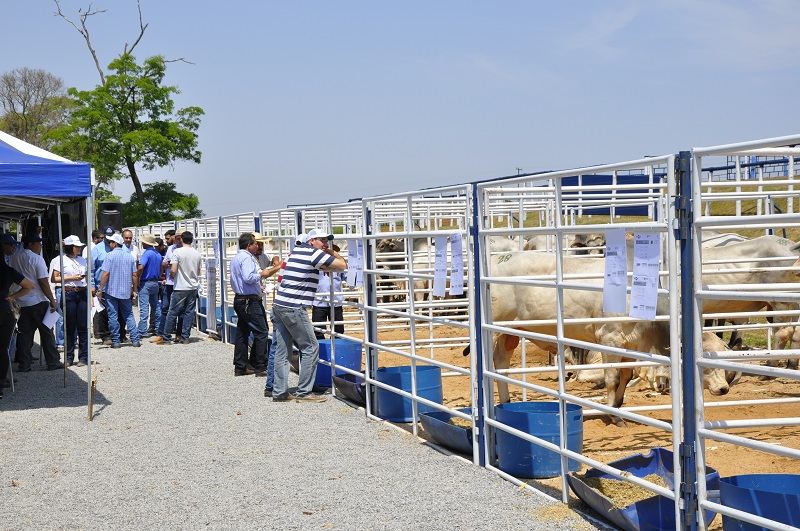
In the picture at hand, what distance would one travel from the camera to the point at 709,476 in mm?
5387

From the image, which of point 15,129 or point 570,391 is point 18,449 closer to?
point 570,391

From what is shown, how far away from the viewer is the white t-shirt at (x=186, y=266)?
1747 cm

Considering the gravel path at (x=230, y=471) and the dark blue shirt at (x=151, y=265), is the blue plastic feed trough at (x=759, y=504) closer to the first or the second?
the gravel path at (x=230, y=471)

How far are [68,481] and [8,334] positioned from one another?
183 inches

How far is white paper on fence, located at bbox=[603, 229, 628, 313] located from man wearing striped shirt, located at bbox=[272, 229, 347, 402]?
5582 millimetres

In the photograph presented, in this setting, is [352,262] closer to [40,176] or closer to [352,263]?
[352,263]

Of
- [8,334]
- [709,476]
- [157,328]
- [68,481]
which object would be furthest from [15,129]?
[709,476]

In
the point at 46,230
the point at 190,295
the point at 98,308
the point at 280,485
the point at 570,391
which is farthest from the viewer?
the point at 46,230

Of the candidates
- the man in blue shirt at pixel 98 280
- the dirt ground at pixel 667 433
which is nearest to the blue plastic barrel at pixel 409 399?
the dirt ground at pixel 667 433

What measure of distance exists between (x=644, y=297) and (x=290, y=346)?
6.84 m

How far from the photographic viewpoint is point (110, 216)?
36.3m

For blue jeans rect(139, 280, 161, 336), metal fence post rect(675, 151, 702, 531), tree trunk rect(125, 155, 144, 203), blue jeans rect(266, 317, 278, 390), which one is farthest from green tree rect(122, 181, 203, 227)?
metal fence post rect(675, 151, 702, 531)

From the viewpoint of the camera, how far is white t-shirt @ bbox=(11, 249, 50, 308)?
42.7 feet

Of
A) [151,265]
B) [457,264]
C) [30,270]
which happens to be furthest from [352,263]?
[151,265]
